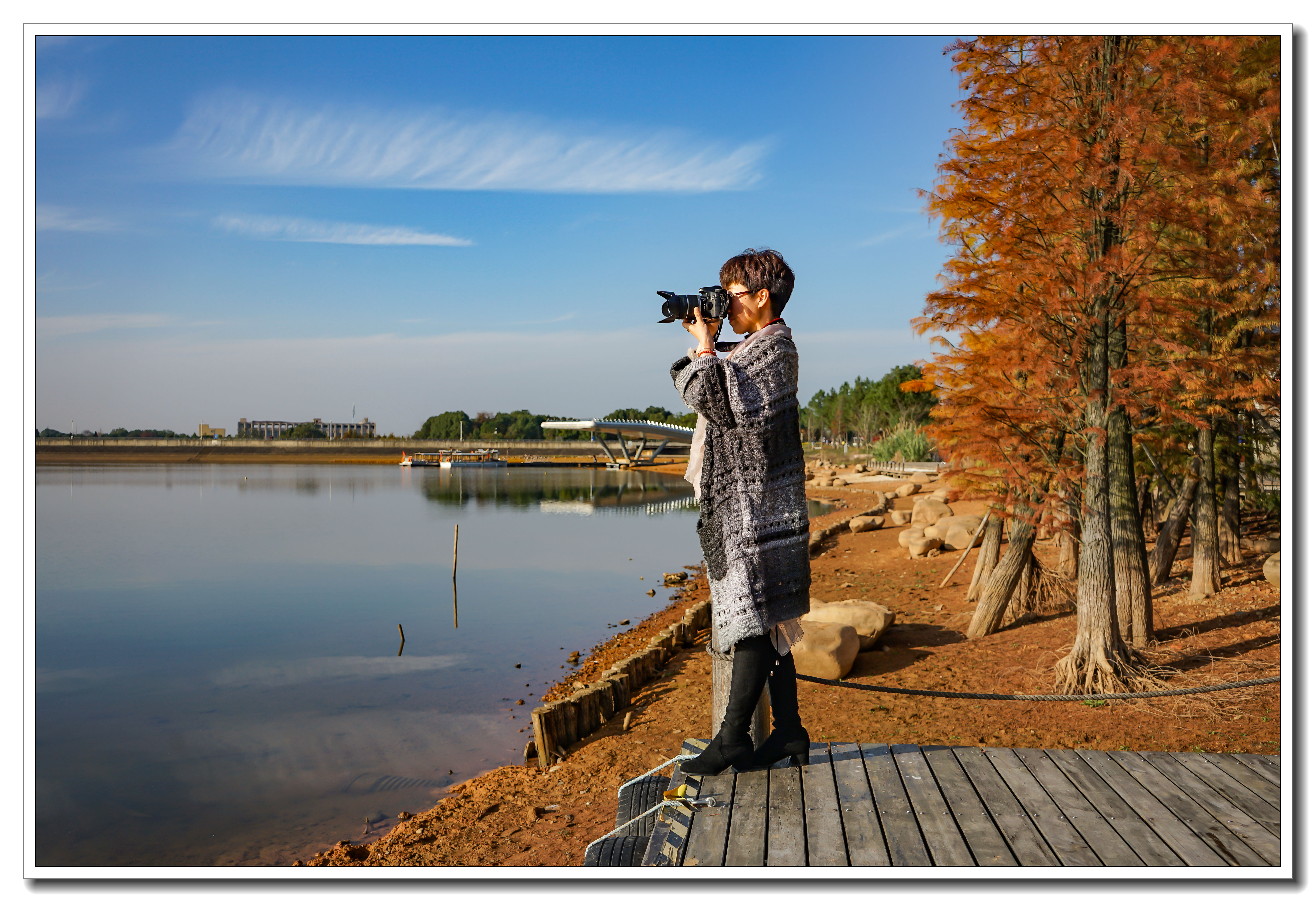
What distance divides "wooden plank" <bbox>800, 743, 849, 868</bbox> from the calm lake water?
4440 mm

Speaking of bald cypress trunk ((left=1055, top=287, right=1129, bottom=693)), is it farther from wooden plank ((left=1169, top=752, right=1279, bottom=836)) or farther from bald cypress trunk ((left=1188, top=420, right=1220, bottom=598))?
bald cypress trunk ((left=1188, top=420, right=1220, bottom=598))

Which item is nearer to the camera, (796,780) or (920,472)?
(796,780)

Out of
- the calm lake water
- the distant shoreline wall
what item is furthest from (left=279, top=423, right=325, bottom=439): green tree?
the calm lake water

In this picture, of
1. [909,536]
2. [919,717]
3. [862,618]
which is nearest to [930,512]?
[909,536]

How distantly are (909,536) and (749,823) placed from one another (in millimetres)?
13150

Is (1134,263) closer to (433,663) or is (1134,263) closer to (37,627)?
(433,663)

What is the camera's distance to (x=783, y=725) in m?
3.37

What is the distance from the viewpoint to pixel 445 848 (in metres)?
5.37

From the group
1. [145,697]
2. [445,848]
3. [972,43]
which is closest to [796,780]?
[445,848]

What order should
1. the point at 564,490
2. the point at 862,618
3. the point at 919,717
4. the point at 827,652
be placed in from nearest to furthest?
the point at 919,717, the point at 827,652, the point at 862,618, the point at 564,490

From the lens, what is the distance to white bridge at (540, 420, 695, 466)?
6638 centimetres

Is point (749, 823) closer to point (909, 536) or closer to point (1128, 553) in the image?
point (1128, 553)

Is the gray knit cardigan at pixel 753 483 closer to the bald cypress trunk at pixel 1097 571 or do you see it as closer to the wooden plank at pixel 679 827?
the wooden plank at pixel 679 827
